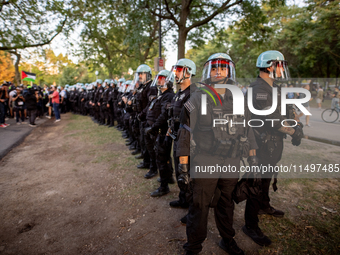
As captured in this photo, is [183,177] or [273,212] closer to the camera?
[183,177]

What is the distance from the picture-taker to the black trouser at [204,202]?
2232 mm

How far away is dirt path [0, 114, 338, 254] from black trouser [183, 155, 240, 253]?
393 millimetres

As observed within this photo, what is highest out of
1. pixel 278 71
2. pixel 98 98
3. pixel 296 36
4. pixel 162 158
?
pixel 296 36

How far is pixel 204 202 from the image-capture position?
88.0 inches

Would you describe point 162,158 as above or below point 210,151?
below

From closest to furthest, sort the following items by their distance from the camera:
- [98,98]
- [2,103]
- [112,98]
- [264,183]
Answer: [264,183]
[2,103]
[112,98]
[98,98]

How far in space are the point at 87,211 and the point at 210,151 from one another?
7.83 ft

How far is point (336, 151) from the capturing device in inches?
242

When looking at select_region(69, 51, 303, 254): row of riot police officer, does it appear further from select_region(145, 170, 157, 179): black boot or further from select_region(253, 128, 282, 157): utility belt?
select_region(145, 170, 157, 179): black boot

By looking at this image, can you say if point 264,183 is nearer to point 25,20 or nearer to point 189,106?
point 189,106

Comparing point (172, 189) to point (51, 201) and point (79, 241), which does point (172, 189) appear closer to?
point (79, 241)

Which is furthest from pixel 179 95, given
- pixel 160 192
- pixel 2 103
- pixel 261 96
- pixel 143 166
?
pixel 2 103

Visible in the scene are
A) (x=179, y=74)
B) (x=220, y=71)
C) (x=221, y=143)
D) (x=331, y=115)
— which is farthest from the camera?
(x=331, y=115)

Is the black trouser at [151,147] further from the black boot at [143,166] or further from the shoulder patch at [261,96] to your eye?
the shoulder patch at [261,96]
